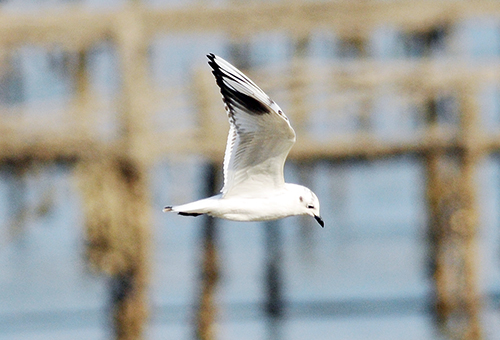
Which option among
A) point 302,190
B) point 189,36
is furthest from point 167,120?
point 302,190

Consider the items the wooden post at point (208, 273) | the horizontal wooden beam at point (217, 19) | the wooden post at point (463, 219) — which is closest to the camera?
the horizontal wooden beam at point (217, 19)

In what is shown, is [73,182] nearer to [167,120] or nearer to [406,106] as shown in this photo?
[167,120]

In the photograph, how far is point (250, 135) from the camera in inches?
256

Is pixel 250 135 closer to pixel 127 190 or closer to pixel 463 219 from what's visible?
pixel 127 190

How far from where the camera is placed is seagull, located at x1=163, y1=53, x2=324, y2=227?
627 cm

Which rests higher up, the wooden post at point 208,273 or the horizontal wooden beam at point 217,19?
the horizontal wooden beam at point 217,19

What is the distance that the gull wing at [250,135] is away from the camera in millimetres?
6199

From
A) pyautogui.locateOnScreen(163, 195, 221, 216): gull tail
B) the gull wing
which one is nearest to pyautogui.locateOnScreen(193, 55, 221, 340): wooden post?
the gull wing

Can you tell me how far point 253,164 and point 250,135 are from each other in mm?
239

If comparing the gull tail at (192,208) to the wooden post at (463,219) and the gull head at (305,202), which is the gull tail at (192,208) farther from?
the wooden post at (463,219)

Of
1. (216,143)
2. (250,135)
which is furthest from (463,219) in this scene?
(250,135)

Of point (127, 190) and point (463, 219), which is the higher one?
point (127, 190)

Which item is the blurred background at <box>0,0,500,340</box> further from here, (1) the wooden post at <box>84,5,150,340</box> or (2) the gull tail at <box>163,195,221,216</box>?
(2) the gull tail at <box>163,195,221,216</box>

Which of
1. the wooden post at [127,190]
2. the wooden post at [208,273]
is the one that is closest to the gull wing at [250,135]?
the wooden post at [127,190]
